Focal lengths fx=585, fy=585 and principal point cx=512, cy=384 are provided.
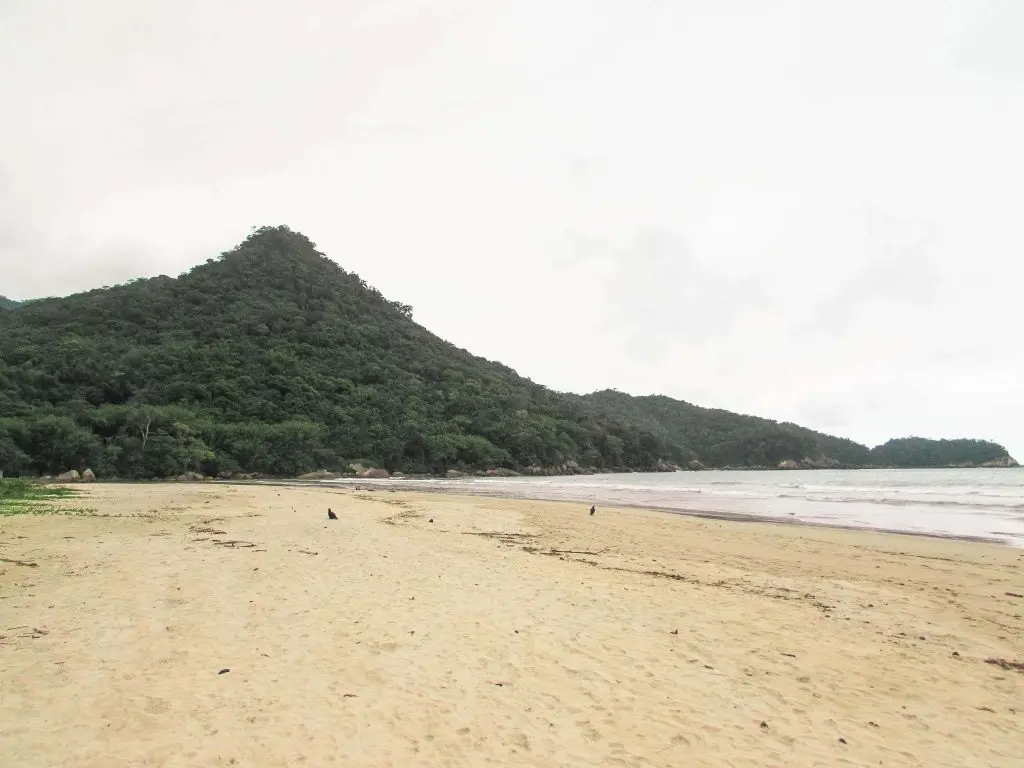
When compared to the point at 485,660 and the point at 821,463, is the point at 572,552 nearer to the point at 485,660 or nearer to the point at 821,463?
the point at 485,660

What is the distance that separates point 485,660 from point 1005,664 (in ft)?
20.1

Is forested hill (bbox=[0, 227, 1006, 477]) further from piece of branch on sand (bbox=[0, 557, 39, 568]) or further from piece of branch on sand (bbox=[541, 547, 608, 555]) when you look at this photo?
piece of branch on sand (bbox=[541, 547, 608, 555])

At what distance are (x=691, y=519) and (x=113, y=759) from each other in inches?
907

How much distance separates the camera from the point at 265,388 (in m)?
80.1

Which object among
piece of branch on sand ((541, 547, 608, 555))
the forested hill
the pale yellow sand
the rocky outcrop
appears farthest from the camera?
the rocky outcrop

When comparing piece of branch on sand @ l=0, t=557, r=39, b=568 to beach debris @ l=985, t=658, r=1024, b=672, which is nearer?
beach debris @ l=985, t=658, r=1024, b=672

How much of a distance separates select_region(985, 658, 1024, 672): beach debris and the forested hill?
61.7 m

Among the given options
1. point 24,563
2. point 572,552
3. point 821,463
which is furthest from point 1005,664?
point 821,463

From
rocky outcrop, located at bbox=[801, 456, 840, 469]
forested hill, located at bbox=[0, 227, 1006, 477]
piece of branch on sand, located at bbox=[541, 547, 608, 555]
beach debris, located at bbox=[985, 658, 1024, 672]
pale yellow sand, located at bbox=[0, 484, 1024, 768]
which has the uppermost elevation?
forested hill, located at bbox=[0, 227, 1006, 477]

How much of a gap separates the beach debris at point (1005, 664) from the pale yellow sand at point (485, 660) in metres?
0.18

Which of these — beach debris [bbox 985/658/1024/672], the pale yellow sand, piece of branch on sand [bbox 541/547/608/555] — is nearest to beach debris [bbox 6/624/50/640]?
the pale yellow sand

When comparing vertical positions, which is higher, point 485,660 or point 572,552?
point 485,660

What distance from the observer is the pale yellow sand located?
176 inches

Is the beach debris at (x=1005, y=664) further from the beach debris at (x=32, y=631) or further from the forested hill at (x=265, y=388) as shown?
the forested hill at (x=265, y=388)
